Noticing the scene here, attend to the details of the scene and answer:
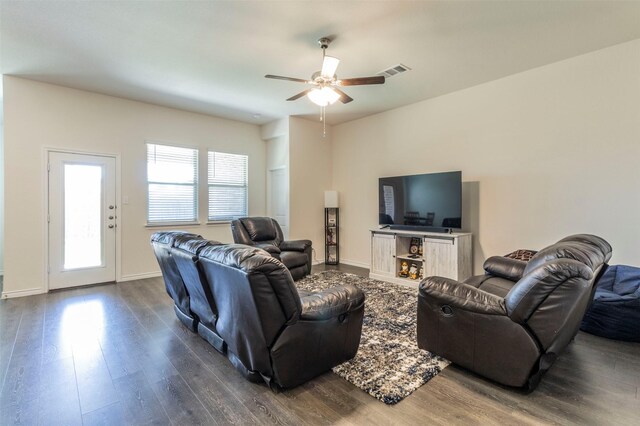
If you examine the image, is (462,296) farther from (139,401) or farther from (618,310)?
(139,401)

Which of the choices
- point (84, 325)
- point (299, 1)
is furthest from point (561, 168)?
point (84, 325)

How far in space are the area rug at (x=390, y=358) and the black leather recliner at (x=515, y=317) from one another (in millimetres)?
183

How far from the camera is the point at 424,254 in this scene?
4.59 m

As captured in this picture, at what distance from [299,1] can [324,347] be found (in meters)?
2.79

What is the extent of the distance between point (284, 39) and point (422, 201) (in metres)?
3.01

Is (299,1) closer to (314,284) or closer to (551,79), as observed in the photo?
(551,79)

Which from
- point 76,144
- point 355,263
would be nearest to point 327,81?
point 355,263

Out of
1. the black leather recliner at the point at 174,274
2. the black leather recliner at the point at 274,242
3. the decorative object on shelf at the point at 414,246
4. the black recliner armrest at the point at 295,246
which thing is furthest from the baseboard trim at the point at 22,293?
the decorative object on shelf at the point at 414,246

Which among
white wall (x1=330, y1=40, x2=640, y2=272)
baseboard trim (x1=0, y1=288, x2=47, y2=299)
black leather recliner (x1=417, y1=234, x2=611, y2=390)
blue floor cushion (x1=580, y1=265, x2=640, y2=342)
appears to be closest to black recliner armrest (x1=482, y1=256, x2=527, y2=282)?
blue floor cushion (x1=580, y1=265, x2=640, y2=342)

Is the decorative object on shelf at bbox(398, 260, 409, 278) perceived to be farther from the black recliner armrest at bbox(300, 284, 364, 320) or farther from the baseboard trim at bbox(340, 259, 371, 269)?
the black recliner armrest at bbox(300, 284, 364, 320)

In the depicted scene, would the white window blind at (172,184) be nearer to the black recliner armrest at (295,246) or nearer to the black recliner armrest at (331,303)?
the black recliner armrest at (295,246)

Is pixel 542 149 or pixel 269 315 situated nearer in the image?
pixel 269 315

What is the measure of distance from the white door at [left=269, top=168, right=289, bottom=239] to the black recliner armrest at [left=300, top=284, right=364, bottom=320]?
13.1 feet

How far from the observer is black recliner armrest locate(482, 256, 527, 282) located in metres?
3.21
